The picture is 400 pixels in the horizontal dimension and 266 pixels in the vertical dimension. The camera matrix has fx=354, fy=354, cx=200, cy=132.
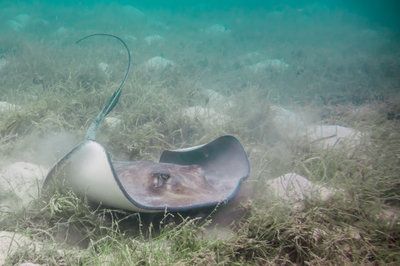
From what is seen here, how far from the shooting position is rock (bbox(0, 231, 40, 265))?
8.61 ft

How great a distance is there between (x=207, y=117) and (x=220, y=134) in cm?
61

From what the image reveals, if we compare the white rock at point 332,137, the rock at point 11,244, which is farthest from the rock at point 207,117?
the rock at point 11,244

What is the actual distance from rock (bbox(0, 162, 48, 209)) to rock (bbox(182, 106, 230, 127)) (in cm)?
254

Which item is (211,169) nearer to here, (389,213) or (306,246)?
(306,246)

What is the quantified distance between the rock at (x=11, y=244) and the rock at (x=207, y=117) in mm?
3503

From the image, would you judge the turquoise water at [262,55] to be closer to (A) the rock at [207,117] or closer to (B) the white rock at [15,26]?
(B) the white rock at [15,26]

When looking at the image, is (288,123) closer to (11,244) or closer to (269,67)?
(11,244)

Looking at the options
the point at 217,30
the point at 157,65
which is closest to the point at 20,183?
the point at 157,65

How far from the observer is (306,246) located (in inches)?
114

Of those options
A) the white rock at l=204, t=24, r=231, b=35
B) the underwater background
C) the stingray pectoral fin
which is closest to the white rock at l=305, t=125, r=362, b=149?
the underwater background

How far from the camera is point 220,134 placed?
5562 mm

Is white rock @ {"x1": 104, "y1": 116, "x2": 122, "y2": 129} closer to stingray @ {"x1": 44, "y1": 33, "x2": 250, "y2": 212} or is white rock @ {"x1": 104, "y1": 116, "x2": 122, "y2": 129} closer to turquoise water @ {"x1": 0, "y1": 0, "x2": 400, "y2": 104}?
stingray @ {"x1": 44, "y1": 33, "x2": 250, "y2": 212}

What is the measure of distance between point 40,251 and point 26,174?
1.68 meters

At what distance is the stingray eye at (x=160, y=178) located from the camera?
121 inches
